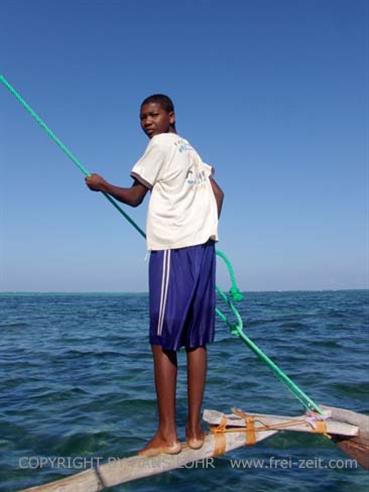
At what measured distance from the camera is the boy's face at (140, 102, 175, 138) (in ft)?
11.9

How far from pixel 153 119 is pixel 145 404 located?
608cm

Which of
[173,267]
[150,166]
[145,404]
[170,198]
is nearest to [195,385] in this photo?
[173,267]

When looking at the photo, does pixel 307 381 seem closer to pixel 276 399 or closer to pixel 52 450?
pixel 276 399

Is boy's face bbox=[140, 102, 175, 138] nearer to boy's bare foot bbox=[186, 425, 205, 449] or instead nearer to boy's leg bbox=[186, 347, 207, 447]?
boy's leg bbox=[186, 347, 207, 447]

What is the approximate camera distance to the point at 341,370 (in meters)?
11.2

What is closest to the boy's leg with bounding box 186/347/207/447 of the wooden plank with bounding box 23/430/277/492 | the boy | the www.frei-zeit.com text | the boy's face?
the boy

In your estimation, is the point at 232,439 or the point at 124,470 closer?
the point at 124,470

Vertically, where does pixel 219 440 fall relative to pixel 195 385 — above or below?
below

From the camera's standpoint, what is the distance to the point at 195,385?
355 cm

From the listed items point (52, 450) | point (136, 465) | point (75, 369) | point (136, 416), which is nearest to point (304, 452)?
point (136, 416)

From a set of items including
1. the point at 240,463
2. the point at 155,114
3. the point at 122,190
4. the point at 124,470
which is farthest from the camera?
the point at 240,463

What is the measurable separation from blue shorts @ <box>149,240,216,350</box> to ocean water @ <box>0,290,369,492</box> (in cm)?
282

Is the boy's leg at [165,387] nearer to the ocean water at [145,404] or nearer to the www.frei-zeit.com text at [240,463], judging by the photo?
the ocean water at [145,404]

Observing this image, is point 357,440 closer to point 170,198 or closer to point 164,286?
point 164,286
